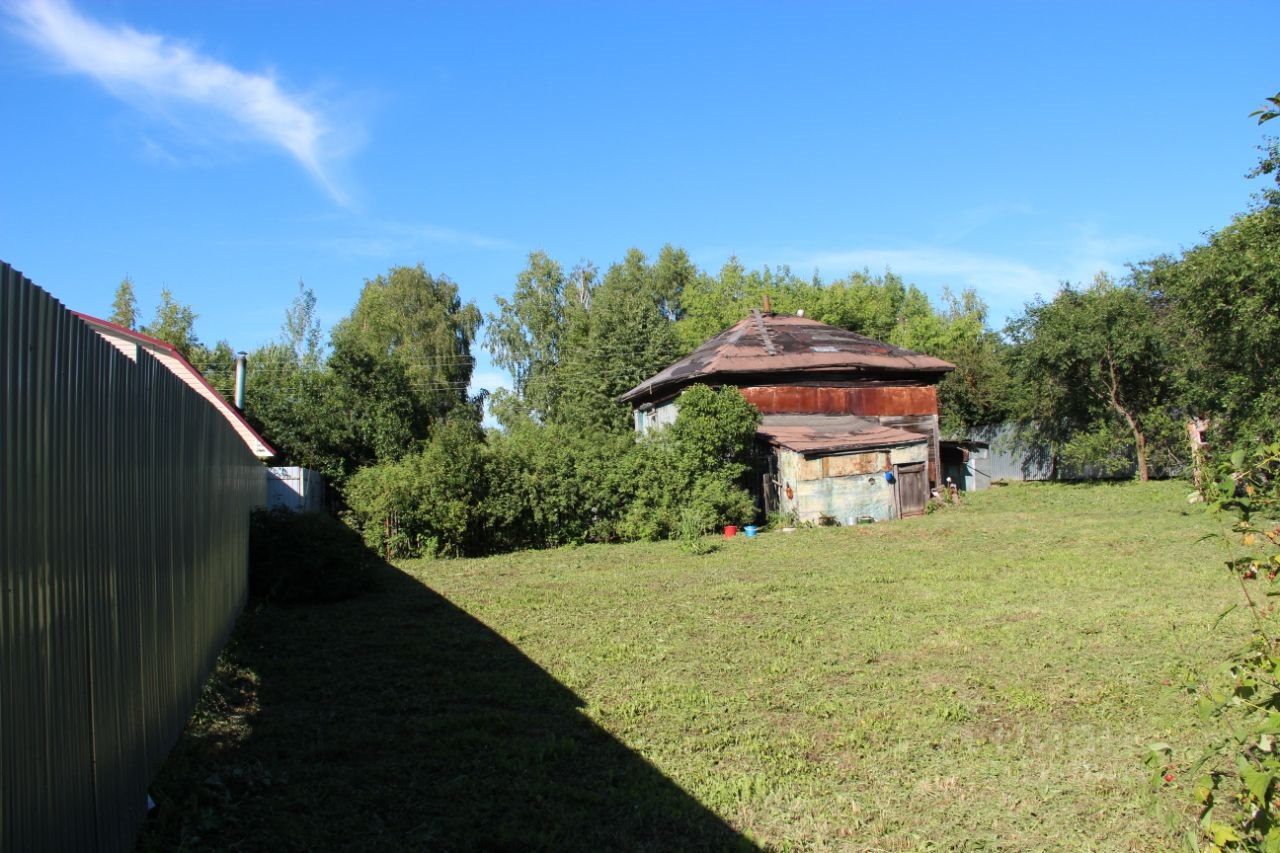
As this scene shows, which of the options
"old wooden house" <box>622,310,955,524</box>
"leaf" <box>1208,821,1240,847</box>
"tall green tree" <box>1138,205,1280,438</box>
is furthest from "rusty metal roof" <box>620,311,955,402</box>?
"leaf" <box>1208,821,1240,847</box>

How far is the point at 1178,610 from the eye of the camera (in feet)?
30.3

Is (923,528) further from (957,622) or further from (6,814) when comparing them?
(6,814)

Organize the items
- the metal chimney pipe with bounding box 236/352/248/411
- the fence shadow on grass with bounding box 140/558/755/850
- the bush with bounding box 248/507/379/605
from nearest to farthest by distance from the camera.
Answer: the fence shadow on grass with bounding box 140/558/755/850 < the bush with bounding box 248/507/379/605 < the metal chimney pipe with bounding box 236/352/248/411

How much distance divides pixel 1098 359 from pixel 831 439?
12555mm

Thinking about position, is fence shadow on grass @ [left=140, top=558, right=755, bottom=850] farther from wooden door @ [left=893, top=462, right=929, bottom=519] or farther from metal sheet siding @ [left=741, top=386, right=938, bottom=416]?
metal sheet siding @ [left=741, top=386, right=938, bottom=416]

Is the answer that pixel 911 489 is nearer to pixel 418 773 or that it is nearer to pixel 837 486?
pixel 837 486

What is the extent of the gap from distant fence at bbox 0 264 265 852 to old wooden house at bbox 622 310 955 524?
17.8m

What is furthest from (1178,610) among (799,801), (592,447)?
(592,447)

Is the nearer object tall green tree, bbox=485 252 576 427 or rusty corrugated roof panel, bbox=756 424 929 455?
rusty corrugated roof panel, bbox=756 424 929 455

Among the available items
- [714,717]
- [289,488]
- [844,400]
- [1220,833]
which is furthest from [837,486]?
[1220,833]

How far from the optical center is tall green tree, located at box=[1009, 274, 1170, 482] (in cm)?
2880

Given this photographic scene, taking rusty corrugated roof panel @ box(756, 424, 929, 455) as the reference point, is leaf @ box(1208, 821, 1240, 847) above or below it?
below

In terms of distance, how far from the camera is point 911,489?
75.7ft

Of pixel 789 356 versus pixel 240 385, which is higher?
pixel 789 356
